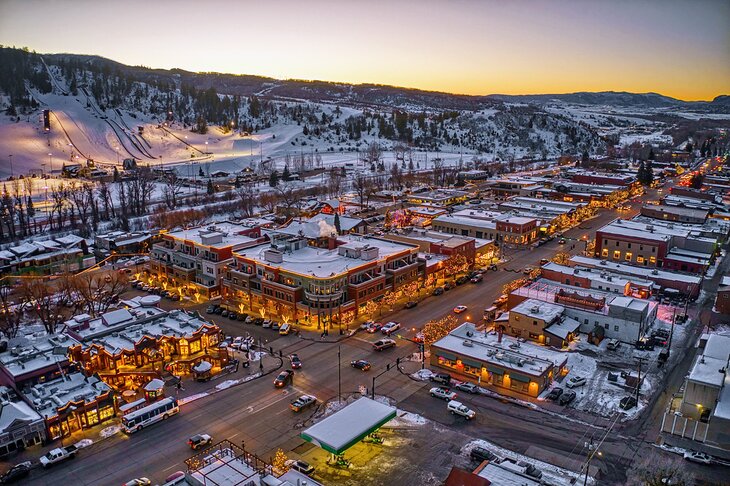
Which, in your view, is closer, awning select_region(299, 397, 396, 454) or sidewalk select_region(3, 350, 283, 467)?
awning select_region(299, 397, 396, 454)

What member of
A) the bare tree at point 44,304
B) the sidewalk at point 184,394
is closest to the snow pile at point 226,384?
the sidewalk at point 184,394

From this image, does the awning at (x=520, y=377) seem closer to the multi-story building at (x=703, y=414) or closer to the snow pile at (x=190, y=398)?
the multi-story building at (x=703, y=414)

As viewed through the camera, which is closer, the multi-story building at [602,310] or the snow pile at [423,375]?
the snow pile at [423,375]

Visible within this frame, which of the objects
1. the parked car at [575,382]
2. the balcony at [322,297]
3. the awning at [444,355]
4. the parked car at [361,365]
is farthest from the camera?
the balcony at [322,297]

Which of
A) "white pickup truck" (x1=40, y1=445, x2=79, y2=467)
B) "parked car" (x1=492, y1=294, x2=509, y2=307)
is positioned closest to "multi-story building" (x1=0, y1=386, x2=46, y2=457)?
"white pickup truck" (x1=40, y1=445, x2=79, y2=467)

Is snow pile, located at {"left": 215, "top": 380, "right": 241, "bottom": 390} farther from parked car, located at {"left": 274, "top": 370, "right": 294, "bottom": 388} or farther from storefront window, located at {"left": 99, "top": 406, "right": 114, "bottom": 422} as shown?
storefront window, located at {"left": 99, "top": 406, "right": 114, "bottom": 422}

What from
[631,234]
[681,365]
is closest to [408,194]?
[631,234]

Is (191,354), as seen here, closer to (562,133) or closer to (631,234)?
(631,234)
